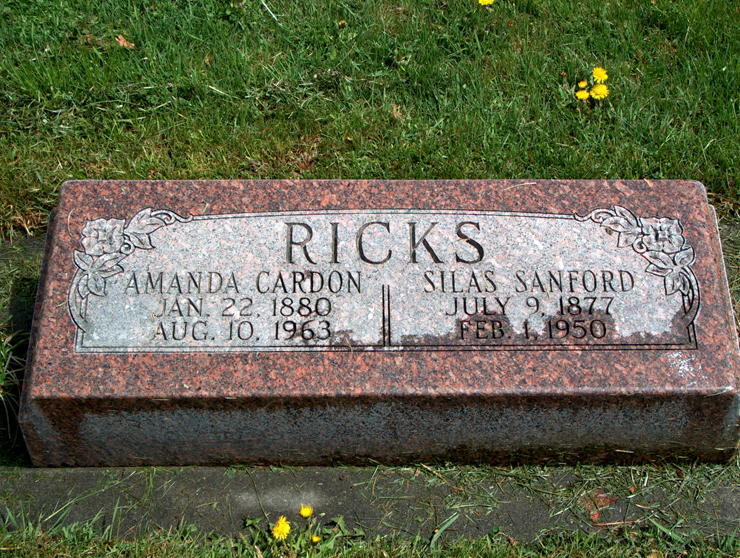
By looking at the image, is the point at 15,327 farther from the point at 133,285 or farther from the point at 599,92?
the point at 599,92

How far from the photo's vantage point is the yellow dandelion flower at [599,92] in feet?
12.7

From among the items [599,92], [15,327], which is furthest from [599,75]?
[15,327]

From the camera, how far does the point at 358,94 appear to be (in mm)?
3971

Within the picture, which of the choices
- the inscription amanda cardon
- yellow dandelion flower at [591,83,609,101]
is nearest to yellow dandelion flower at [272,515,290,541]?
the inscription amanda cardon

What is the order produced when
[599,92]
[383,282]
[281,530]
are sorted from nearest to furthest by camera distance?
1. [281,530]
2. [383,282]
3. [599,92]

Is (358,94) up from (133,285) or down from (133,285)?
up

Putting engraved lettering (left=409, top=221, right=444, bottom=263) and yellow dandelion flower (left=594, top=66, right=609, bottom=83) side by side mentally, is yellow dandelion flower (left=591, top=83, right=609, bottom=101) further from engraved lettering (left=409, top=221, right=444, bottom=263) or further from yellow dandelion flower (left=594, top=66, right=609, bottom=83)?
engraved lettering (left=409, top=221, right=444, bottom=263)

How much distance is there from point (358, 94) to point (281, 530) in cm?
242

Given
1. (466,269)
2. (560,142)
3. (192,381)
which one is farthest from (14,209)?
(560,142)

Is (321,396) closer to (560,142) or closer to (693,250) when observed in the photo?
(693,250)

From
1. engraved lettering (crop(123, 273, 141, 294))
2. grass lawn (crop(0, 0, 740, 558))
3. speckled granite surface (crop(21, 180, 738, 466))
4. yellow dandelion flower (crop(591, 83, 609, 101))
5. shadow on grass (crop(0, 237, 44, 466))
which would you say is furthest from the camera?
yellow dandelion flower (crop(591, 83, 609, 101))

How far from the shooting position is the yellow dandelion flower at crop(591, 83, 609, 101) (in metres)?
3.88

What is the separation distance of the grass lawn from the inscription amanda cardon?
2.85 ft

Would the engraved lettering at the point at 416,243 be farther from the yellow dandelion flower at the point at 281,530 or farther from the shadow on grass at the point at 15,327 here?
the shadow on grass at the point at 15,327
